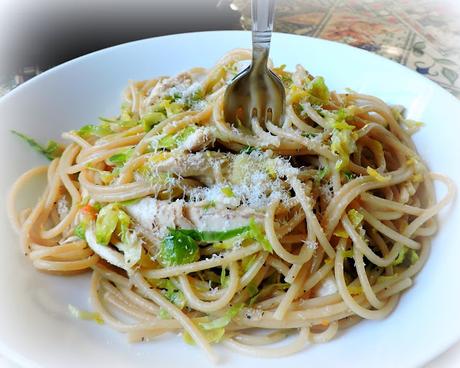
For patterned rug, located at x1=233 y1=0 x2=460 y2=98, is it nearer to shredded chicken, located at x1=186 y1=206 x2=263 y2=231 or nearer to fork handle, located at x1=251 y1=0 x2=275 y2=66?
fork handle, located at x1=251 y1=0 x2=275 y2=66

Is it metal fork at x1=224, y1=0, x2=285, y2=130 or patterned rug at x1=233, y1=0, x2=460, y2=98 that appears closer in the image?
metal fork at x1=224, y1=0, x2=285, y2=130

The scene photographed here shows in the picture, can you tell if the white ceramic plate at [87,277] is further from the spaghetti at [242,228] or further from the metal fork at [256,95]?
the metal fork at [256,95]

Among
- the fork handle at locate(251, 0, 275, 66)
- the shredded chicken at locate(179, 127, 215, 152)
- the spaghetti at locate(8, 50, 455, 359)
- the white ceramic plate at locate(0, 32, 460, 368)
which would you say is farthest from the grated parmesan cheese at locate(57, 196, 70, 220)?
the fork handle at locate(251, 0, 275, 66)

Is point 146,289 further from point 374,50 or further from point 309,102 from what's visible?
point 374,50

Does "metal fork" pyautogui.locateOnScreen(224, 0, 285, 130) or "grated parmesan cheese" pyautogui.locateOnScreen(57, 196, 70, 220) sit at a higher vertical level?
"metal fork" pyautogui.locateOnScreen(224, 0, 285, 130)

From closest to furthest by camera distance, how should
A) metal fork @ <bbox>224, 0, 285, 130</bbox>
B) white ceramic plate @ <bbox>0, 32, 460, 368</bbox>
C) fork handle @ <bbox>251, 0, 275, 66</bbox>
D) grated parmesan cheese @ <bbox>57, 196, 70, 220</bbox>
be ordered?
white ceramic plate @ <bbox>0, 32, 460, 368</bbox> < fork handle @ <bbox>251, 0, 275, 66</bbox> < metal fork @ <bbox>224, 0, 285, 130</bbox> < grated parmesan cheese @ <bbox>57, 196, 70, 220</bbox>

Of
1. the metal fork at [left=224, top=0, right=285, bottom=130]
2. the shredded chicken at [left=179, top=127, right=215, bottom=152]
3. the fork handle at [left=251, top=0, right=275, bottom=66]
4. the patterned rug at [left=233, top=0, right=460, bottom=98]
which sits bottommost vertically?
the patterned rug at [left=233, top=0, right=460, bottom=98]

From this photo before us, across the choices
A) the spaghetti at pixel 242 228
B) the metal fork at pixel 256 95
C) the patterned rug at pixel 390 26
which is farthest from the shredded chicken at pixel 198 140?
the patterned rug at pixel 390 26
